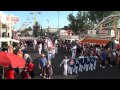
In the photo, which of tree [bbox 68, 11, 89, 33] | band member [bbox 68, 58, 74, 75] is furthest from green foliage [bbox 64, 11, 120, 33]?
band member [bbox 68, 58, 74, 75]

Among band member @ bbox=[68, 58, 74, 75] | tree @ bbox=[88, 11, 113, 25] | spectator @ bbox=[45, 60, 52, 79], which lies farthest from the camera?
tree @ bbox=[88, 11, 113, 25]

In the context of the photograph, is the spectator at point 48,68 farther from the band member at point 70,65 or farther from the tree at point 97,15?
the tree at point 97,15

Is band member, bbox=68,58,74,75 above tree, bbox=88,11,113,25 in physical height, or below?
below

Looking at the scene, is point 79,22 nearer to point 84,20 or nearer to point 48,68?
point 84,20

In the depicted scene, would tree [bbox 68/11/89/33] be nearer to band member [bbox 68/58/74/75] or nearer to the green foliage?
the green foliage

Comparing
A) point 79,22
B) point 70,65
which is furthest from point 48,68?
point 79,22

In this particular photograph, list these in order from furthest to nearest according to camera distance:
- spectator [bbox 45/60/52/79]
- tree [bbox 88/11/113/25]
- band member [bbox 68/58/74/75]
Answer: tree [bbox 88/11/113/25], band member [bbox 68/58/74/75], spectator [bbox 45/60/52/79]

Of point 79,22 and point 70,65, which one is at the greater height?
point 79,22

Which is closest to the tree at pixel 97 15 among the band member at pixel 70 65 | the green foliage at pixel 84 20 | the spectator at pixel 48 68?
the green foliage at pixel 84 20

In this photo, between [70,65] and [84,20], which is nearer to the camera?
[70,65]

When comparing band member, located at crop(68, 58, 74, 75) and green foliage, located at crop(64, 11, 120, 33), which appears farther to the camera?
green foliage, located at crop(64, 11, 120, 33)

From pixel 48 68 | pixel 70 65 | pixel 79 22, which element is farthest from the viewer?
pixel 79 22
